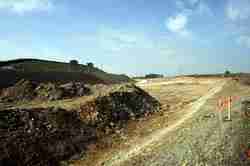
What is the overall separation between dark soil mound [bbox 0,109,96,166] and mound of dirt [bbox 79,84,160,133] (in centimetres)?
114

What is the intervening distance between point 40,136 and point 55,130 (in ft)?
3.29

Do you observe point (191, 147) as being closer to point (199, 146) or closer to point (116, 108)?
point (199, 146)

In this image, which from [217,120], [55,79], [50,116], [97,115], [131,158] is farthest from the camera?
[55,79]

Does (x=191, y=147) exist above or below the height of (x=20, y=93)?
below

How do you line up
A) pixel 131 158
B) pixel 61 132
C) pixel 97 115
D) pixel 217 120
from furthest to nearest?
pixel 97 115 → pixel 217 120 → pixel 61 132 → pixel 131 158

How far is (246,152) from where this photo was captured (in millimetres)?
10422

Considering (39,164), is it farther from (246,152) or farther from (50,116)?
(246,152)

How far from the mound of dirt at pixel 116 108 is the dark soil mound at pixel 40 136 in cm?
114

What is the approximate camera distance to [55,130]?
13375 millimetres

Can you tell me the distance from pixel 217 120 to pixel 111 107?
Answer: 688cm

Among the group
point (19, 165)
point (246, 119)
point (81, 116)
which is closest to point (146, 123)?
point (81, 116)

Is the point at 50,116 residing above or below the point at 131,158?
above

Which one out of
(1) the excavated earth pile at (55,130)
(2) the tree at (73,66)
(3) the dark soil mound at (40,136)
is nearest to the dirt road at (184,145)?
(1) the excavated earth pile at (55,130)

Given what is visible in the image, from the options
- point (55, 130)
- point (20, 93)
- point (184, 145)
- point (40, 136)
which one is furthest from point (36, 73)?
point (184, 145)
